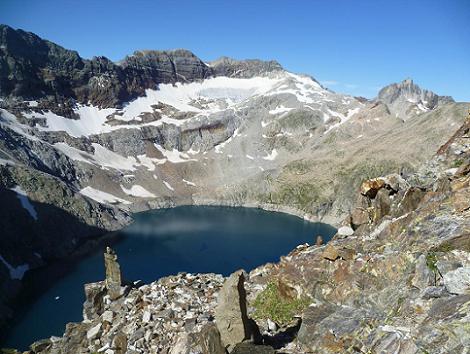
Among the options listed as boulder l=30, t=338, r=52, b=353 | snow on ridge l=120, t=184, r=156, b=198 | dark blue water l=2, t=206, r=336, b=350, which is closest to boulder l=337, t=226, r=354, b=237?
boulder l=30, t=338, r=52, b=353

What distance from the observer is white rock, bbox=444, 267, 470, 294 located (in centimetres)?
1228

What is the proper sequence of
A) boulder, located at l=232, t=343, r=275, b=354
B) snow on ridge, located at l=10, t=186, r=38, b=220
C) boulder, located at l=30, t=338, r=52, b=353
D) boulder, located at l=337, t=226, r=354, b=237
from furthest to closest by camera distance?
snow on ridge, located at l=10, t=186, r=38, b=220 < boulder, located at l=30, t=338, r=52, b=353 < boulder, located at l=337, t=226, r=354, b=237 < boulder, located at l=232, t=343, r=275, b=354

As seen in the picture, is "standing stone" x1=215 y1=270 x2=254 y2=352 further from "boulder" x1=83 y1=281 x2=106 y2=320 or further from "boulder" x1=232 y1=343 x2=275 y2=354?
"boulder" x1=83 y1=281 x2=106 y2=320

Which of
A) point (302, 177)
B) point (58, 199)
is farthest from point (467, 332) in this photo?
point (302, 177)

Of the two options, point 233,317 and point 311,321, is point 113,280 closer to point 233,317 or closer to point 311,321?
point 233,317

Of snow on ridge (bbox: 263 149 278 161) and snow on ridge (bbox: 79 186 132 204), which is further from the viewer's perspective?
snow on ridge (bbox: 263 149 278 161)

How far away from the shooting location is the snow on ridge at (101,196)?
13891 centimetres

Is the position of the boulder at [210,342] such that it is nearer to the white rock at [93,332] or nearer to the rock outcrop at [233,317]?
the rock outcrop at [233,317]

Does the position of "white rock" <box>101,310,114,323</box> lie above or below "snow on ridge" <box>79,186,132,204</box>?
below

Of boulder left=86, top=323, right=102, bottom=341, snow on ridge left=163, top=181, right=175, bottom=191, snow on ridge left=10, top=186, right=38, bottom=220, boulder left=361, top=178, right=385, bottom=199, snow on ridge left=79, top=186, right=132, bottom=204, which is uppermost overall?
snow on ridge left=163, top=181, right=175, bottom=191

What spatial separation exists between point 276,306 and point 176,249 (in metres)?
78.1

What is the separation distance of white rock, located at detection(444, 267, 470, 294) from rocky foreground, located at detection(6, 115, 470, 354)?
4 centimetres

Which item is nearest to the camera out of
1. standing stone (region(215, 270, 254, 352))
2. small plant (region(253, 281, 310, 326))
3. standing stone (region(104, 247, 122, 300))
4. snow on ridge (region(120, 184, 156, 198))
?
standing stone (region(215, 270, 254, 352))

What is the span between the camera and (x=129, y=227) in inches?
4688
